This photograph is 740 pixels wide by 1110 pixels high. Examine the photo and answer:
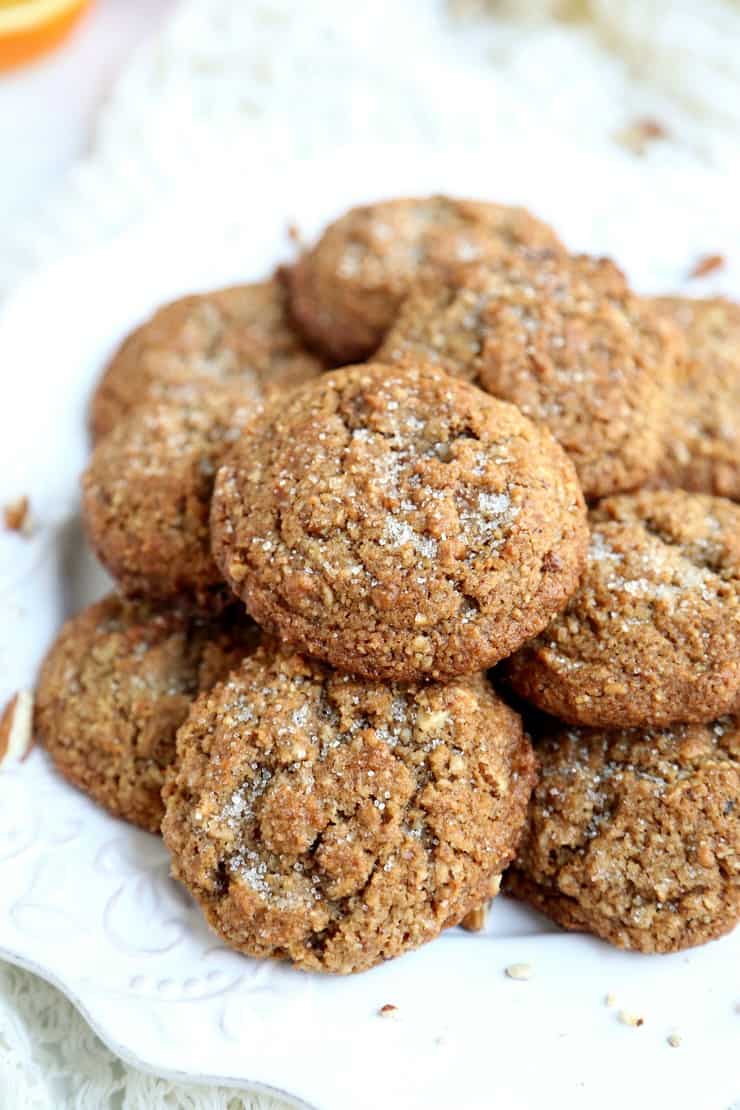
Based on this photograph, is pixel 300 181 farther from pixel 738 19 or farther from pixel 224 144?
pixel 738 19

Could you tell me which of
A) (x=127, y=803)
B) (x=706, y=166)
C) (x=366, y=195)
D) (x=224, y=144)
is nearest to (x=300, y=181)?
(x=366, y=195)

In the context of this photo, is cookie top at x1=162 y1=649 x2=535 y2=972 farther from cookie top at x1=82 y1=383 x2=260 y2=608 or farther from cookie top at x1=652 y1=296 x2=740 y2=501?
cookie top at x1=652 y1=296 x2=740 y2=501

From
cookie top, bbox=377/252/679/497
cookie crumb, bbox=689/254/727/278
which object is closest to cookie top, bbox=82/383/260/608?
cookie top, bbox=377/252/679/497

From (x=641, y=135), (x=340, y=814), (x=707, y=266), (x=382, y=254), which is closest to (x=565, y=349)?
(x=382, y=254)

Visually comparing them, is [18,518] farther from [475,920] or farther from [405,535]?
[475,920]

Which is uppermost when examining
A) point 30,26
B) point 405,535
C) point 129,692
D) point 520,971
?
point 30,26

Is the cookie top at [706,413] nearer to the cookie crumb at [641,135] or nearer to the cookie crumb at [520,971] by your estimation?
the cookie crumb at [520,971]
